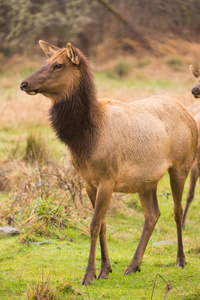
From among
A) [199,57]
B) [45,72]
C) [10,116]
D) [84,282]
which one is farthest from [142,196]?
[199,57]

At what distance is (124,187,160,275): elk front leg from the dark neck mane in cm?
136

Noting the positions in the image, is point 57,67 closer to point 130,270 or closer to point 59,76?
point 59,76

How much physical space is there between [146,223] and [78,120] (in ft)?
5.56

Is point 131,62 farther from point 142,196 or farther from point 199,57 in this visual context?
point 142,196

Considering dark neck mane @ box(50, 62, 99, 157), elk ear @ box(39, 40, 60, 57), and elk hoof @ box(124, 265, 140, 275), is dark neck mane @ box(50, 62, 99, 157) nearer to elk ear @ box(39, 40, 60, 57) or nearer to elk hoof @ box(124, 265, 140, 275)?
elk ear @ box(39, 40, 60, 57)

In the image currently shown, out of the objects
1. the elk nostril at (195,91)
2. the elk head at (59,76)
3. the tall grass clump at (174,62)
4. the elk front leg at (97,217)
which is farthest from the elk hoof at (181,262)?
the tall grass clump at (174,62)

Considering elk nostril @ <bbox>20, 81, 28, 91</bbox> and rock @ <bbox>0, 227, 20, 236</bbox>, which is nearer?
elk nostril @ <bbox>20, 81, 28, 91</bbox>

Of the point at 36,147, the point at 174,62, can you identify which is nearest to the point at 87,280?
the point at 36,147

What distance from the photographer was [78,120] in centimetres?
539

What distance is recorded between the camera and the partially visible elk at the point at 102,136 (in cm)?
528

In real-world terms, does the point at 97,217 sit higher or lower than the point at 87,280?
higher

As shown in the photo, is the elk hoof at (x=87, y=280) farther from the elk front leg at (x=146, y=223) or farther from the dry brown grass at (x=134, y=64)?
the dry brown grass at (x=134, y=64)

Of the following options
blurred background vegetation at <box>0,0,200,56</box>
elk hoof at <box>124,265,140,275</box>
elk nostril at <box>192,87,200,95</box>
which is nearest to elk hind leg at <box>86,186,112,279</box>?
elk hoof at <box>124,265,140,275</box>

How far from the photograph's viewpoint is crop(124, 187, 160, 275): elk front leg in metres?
5.90
